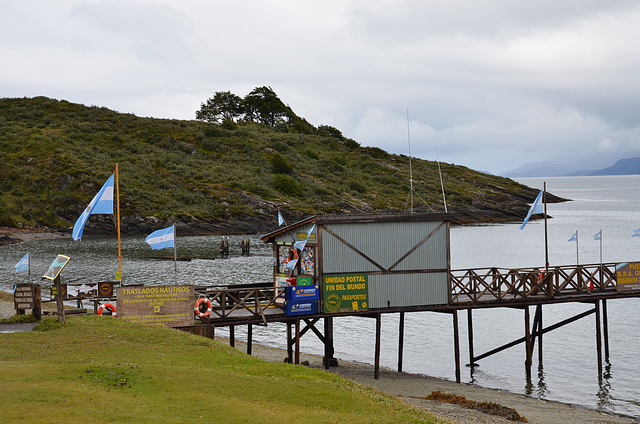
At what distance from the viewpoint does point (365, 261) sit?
1033 inches

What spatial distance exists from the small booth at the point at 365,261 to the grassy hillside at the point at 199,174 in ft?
238

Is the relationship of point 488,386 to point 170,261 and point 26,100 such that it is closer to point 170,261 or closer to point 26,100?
point 170,261

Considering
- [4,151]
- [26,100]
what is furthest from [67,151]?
[26,100]

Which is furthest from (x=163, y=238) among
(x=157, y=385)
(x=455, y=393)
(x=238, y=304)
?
(x=455, y=393)

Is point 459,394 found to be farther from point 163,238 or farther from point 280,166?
point 280,166

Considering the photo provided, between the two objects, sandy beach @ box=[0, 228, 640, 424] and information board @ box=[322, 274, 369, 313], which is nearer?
sandy beach @ box=[0, 228, 640, 424]

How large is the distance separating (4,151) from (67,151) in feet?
37.0

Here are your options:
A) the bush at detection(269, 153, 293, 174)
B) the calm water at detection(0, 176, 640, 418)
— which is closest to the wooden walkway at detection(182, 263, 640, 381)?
the calm water at detection(0, 176, 640, 418)

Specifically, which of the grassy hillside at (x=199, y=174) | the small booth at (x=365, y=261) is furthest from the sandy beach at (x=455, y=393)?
the grassy hillside at (x=199, y=174)

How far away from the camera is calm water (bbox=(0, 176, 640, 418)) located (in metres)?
29.5

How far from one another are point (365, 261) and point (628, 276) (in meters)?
13.3

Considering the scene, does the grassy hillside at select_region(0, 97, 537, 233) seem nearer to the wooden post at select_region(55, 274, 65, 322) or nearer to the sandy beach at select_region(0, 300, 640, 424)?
the sandy beach at select_region(0, 300, 640, 424)

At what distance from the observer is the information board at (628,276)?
99.2ft

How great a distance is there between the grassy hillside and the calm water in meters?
12.5
